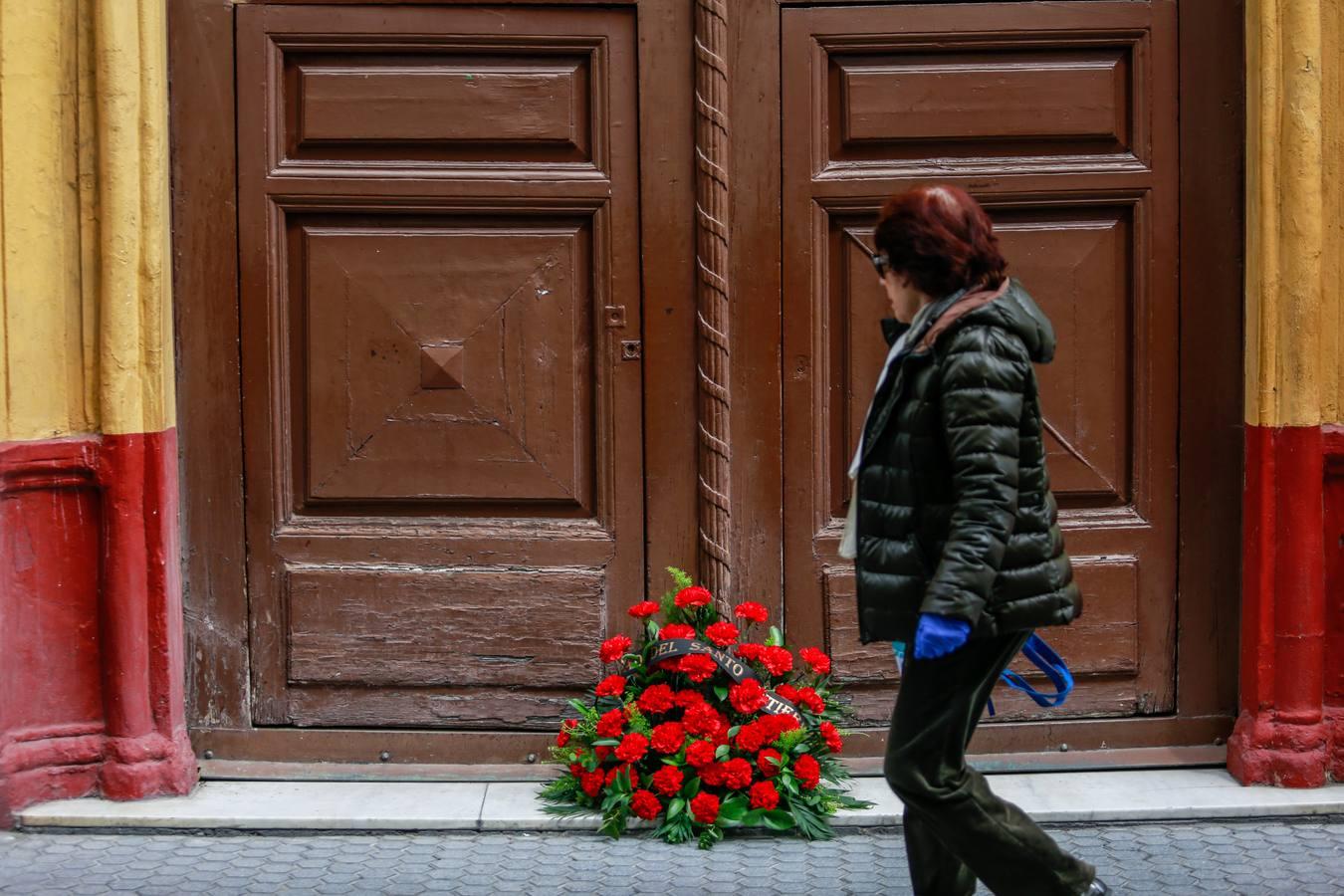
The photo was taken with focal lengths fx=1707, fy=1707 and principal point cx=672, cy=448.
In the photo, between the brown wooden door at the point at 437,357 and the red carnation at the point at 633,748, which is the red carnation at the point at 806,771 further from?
the brown wooden door at the point at 437,357

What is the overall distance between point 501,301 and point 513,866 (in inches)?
66.9

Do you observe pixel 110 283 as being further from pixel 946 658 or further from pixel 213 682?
pixel 946 658

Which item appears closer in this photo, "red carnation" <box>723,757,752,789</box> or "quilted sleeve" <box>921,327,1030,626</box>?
"quilted sleeve" <box>921,327,1030,626</box>

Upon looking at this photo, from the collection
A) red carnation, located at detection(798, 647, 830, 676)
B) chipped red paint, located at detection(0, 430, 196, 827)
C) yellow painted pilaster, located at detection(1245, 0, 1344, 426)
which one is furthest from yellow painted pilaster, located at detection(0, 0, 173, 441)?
yellow painted pilaster, located at detection(1245, 0, 1344, 426)

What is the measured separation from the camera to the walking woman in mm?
3533

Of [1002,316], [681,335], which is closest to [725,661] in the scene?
[681,335]

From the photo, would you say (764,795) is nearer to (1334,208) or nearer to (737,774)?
(737,774)

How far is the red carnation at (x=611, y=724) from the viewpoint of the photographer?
15.8ft

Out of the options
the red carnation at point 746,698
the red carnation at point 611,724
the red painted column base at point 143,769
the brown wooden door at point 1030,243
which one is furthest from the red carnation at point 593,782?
the red painted column base at point 143,769

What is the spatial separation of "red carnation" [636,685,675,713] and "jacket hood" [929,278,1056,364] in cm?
165

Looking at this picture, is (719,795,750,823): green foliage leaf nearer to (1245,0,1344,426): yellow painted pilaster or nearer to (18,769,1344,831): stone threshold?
(18,769,1344,831): stone threshold

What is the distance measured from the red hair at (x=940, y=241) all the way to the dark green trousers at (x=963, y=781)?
0.79 metres

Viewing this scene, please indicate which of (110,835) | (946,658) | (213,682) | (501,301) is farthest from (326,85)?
(946,658)

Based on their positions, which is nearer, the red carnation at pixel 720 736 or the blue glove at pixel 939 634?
the blue glove at pixel 939 634
